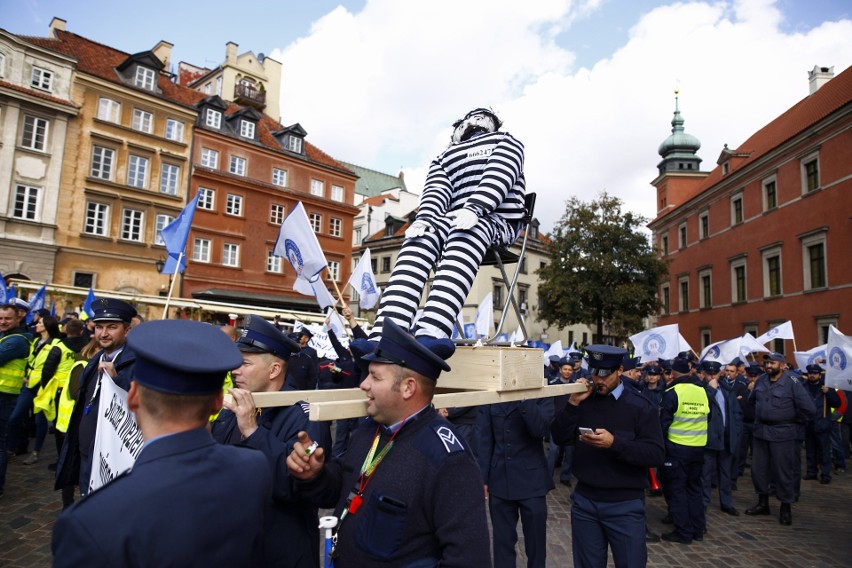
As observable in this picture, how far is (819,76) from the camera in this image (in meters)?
34.6

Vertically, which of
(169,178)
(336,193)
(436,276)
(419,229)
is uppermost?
(336,193)

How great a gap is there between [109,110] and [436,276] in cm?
3238

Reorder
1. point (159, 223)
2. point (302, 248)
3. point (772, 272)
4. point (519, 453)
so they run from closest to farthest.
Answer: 1. point (519, 453)
2. point (302, 248)
3. point (159, 223)
4. point (772, 272)

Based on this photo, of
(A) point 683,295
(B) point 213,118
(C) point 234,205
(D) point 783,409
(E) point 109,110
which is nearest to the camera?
(D) point 783,409

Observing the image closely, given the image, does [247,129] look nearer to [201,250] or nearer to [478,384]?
[201,250]

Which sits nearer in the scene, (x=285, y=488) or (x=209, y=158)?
(x=285, y=488)

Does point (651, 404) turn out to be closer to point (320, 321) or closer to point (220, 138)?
point (320, 321)

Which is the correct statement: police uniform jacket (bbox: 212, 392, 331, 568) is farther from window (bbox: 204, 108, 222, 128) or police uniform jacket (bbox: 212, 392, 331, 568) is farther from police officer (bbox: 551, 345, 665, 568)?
window (bbox: 204, 108, 222, 128)

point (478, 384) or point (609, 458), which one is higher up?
point (478, 384)

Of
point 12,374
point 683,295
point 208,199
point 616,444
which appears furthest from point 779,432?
point 683,295

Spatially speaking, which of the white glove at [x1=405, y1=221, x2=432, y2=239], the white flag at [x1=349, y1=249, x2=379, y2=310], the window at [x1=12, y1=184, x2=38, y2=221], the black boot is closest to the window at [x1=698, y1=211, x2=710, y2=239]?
the black boot

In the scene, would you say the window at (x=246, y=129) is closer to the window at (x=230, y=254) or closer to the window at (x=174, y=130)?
the window at (x=174, y=130)

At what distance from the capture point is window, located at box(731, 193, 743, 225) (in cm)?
3531

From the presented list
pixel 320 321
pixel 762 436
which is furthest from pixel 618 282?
pixel 762 436
